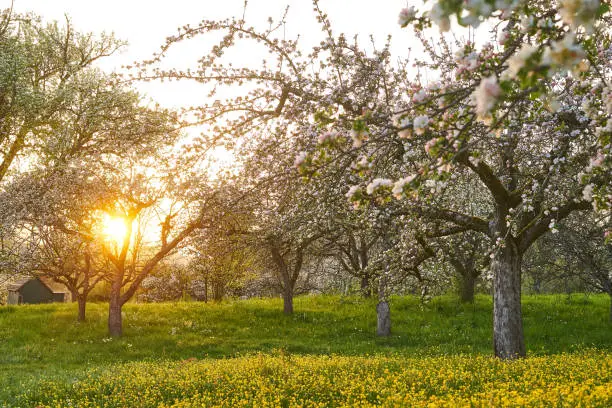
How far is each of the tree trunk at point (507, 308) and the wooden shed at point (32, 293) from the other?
68.6 m

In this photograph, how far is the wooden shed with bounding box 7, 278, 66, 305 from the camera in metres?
67.8

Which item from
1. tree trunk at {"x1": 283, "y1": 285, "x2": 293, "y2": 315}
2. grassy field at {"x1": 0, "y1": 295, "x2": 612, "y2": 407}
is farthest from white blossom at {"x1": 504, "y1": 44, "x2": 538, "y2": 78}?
tree trunk at {"x1": 283, "y1": 285, "x2": 293, "y2": 315}

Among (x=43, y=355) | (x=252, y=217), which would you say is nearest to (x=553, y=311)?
(x=252, y=217)

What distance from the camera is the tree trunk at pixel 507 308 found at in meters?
12.6

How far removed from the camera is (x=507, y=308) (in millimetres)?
12562

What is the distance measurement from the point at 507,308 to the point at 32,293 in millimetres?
73633

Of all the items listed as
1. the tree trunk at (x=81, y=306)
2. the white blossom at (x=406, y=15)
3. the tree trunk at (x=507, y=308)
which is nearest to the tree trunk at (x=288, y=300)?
the tree trunk at (x=81, y=306)

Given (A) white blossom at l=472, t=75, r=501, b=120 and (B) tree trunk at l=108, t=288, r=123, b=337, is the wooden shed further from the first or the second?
(A) white blossom at l=472, t=75, r=501, b=120

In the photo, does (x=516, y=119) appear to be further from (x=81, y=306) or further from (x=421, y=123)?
(x=81, y=306)

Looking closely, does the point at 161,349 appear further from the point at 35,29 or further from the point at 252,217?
the point at 35,29

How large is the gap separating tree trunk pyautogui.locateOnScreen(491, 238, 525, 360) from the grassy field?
0.56m

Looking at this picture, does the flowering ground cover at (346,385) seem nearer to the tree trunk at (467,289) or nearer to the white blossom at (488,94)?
the white blossom at (488,94)

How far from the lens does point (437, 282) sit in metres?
16.6

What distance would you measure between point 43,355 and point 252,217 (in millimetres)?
9459
